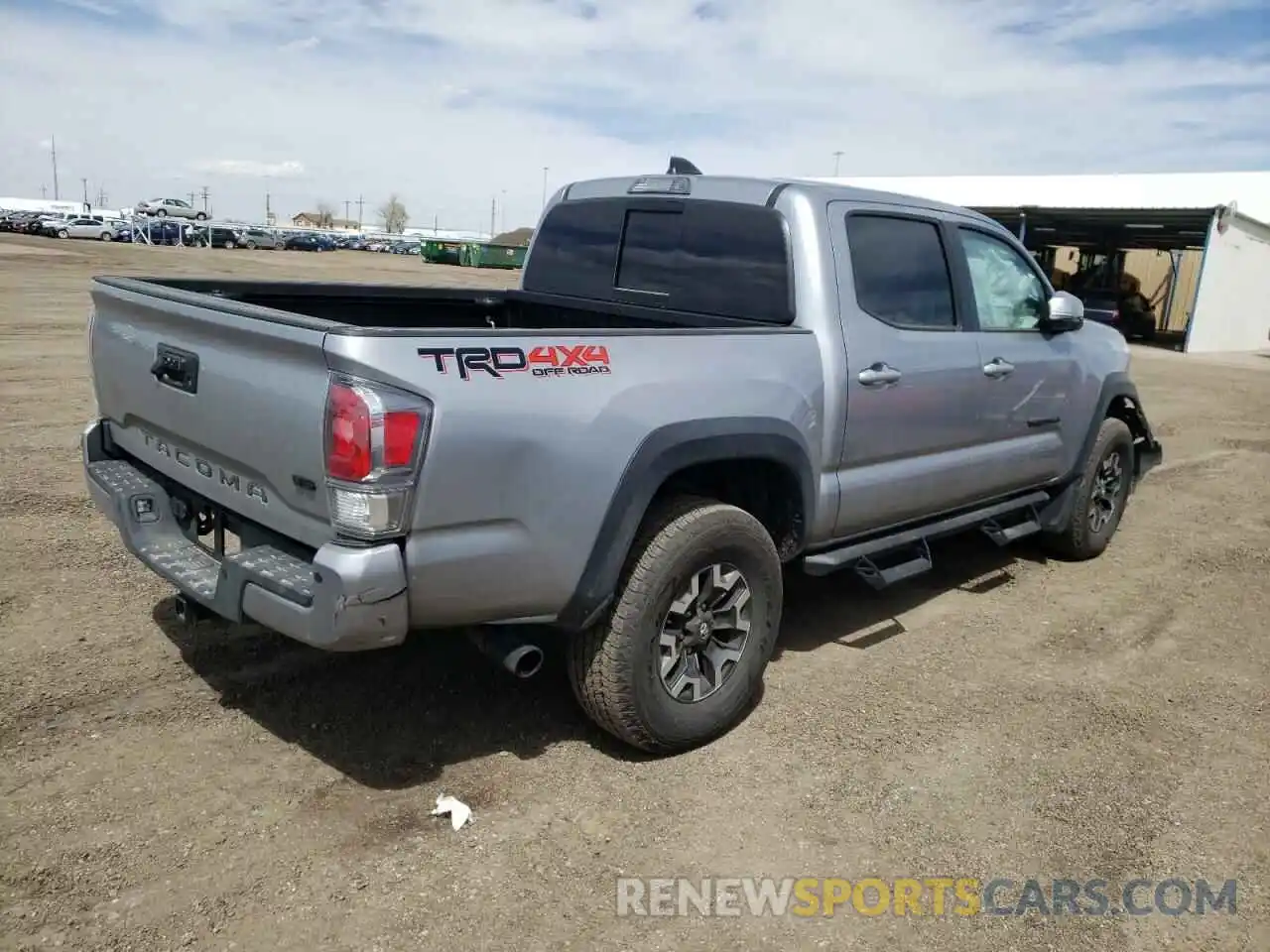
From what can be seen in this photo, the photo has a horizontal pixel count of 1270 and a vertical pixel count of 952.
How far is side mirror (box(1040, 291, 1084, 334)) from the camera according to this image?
5.08m

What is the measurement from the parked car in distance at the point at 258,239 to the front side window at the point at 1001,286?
5449 centimetres

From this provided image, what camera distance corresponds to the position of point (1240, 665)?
4.66m

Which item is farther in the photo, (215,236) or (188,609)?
(215,236)

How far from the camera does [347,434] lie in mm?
2580

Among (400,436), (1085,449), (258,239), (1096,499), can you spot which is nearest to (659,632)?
(400,436)

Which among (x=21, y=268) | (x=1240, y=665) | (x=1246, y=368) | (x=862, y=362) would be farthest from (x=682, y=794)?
(x=21, y=268)

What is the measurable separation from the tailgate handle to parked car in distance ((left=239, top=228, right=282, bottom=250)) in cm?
5496

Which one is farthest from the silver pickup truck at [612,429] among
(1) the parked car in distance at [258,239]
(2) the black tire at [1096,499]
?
(1) the parked car in distance at [258,239]

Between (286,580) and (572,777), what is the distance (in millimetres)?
1205

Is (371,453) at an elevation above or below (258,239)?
above

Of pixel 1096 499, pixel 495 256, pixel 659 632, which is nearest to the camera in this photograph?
pixel 659 632

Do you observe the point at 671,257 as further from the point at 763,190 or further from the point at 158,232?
the point at 158,232

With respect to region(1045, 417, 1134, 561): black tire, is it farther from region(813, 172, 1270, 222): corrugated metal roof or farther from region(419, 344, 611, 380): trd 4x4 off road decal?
region(813, 172, 1270, 222): corrugated metal roof

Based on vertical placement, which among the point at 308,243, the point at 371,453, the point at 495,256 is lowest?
the point at 308,243
